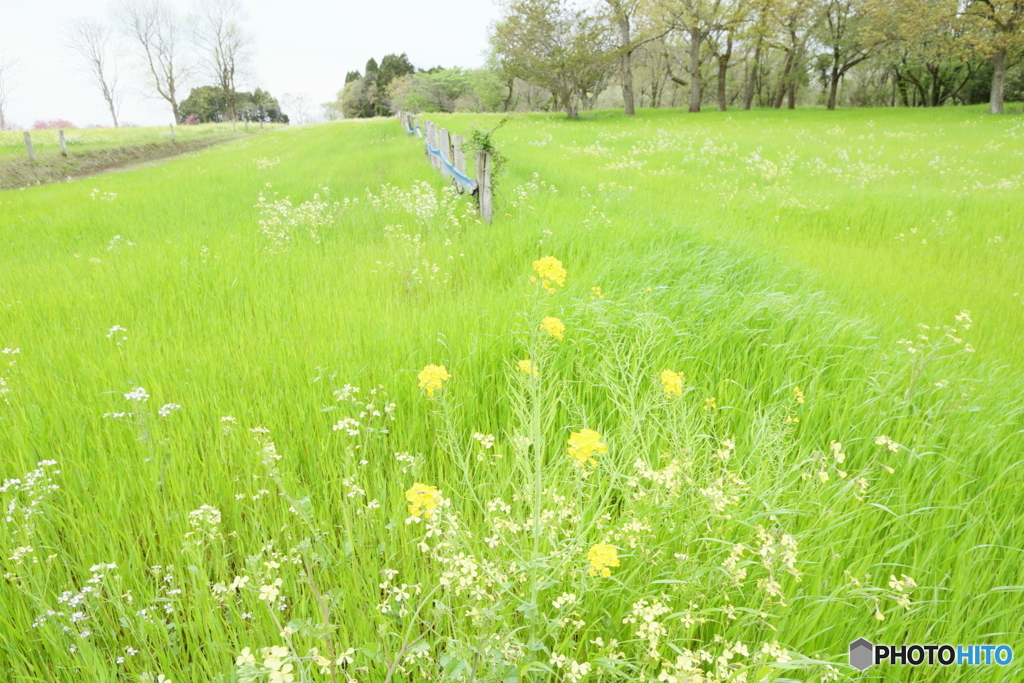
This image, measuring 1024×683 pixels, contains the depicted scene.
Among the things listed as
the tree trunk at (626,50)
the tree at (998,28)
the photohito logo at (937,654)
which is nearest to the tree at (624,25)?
the tree trunk at (626,50)

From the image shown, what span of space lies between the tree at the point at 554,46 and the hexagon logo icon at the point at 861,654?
32931 mm

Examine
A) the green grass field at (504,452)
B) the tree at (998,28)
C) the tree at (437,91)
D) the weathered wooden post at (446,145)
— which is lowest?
the green grass field at (504,452)

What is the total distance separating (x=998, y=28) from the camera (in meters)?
24.6

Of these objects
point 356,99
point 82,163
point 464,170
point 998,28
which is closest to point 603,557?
point 464,170

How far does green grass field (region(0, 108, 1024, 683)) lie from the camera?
56.8 inches

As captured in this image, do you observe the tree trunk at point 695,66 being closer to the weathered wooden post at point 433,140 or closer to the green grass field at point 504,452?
the weathered wooden post at point 433,140

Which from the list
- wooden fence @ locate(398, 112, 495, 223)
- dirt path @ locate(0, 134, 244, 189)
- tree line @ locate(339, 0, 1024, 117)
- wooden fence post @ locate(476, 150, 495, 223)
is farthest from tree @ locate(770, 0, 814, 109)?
dirt path @ locate(0, 134, 244, 189)

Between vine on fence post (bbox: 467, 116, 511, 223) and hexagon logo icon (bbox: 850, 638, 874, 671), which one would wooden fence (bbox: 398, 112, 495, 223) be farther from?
hexagon logo icon (bbox: 850, 638, 874, 671)

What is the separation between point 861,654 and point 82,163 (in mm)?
28330

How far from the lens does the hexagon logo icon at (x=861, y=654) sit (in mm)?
1432

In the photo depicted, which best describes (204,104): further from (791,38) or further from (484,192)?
(484,192)

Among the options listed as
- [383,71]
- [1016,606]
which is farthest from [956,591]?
[383,71]

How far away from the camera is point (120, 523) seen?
193 cm

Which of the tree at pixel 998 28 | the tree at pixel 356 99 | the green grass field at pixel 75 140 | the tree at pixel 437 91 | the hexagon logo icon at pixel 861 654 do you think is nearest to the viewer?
the hexagon logo icon at pixel 861 654
